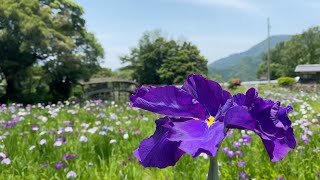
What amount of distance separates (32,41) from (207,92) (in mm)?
22323

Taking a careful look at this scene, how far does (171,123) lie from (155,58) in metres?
46.6

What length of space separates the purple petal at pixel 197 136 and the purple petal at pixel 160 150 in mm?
42

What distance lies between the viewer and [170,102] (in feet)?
2.91

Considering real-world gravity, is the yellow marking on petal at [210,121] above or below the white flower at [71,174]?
above

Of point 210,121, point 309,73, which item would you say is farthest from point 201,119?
point 309,73

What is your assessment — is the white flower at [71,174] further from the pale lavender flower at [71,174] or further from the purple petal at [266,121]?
the purple petal at [266,121]

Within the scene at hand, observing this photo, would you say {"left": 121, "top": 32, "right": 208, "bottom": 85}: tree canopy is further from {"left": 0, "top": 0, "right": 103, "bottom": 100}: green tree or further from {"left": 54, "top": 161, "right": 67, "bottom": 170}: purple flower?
{"left": 54, "top": 161, "right": 67, "bottom": 170}: purple flower

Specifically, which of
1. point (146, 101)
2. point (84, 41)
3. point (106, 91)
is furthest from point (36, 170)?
point (106, 91)

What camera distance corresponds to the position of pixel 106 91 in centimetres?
3725

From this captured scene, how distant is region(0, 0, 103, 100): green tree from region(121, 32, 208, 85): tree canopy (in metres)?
20.0

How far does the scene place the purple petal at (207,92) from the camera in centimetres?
91

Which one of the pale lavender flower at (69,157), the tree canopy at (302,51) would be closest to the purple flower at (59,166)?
the pale lavender flower at (69,157)

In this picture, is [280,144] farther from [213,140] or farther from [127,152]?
[127,152]

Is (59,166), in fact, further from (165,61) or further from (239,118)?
(165,61)
